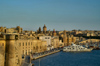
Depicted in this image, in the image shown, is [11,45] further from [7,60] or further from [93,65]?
[93,65]

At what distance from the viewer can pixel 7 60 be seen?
11883 mm

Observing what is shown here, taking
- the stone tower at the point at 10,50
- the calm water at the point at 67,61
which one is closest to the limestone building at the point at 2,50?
the stone tower at the point at 10,50

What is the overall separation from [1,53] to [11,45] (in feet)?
2.53

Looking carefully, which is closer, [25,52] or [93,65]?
[93,65]

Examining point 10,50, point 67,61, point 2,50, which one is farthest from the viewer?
point 67,61

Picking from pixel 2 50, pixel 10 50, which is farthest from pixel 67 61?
pixel 2 50

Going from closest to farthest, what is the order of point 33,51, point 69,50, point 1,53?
point 1,53 < point 33,51 < point 69,50

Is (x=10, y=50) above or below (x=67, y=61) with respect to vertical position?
above

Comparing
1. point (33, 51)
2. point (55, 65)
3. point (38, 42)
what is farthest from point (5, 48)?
point (38, 42)

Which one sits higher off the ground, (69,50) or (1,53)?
(1,53)

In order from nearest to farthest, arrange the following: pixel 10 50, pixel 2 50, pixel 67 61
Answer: pixel 2 50 < pixel 10 50 < pixel 67 61

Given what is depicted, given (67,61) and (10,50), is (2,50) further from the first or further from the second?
(67,61)

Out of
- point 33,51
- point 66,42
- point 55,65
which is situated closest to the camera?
point 55,65

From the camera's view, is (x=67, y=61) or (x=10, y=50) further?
(x=67, y=61)
